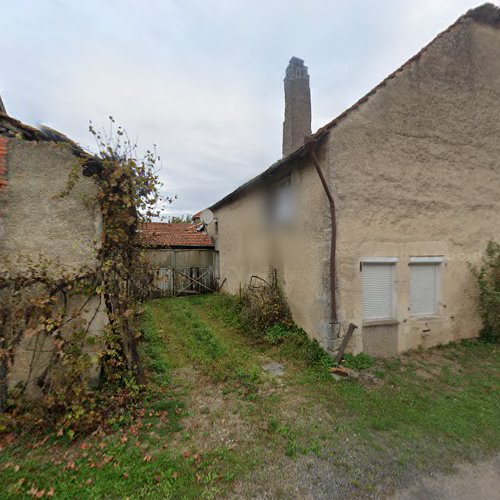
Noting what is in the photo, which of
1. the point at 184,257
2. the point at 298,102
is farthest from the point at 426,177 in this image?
the point at 184,257

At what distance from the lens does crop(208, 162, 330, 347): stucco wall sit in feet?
19.7

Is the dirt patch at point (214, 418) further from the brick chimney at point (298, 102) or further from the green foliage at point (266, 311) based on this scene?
the brick chimney at point (298, 102)

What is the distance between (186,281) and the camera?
14.7 m

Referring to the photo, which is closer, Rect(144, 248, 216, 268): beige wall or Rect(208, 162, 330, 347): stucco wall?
Rect(208, 162, 330, 347): stucco wall

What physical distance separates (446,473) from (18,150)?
6907 millimetres

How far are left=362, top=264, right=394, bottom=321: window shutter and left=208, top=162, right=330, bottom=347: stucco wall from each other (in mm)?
975

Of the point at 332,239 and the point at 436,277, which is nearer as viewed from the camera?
the point at 332,239

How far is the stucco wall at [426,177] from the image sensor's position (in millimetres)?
5914

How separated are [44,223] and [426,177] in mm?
7624

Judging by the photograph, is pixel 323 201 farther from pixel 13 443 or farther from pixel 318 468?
pixel 13 443

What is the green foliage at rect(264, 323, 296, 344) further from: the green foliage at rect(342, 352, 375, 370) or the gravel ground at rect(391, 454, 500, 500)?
the gravel ground at rect(391, 454, 500, 500)

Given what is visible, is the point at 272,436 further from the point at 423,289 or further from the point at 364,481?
the point at 423,289

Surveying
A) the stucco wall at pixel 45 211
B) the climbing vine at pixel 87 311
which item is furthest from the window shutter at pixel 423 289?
the stucco wall at pixel 45 211

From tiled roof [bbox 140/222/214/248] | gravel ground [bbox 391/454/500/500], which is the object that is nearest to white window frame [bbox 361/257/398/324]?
gravel ground [bbox 391/454/500/500]
